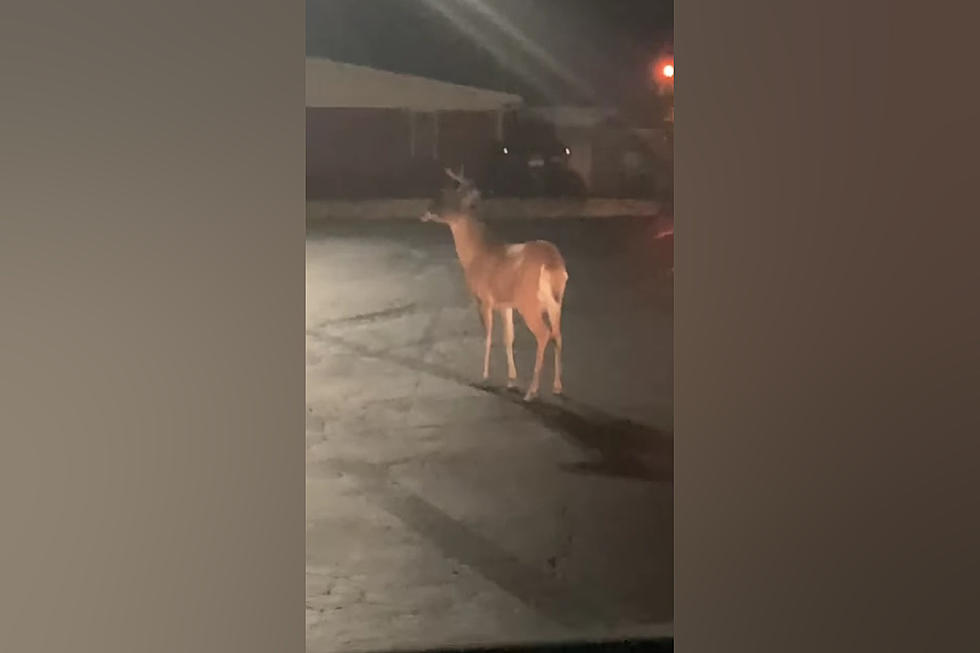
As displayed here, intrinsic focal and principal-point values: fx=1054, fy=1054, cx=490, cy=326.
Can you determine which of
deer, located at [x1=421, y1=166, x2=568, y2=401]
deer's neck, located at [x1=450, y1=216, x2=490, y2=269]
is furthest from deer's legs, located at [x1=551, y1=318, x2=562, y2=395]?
deer's neck, located at [x1=450, y1=216, x2=490, y2=269]

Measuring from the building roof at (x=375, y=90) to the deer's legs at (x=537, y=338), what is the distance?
284mm

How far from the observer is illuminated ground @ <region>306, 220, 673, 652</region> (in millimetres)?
1366

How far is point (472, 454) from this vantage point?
140 centimetres

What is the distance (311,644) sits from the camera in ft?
4.47

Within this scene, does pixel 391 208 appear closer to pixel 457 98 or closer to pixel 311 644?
pixel 457 98

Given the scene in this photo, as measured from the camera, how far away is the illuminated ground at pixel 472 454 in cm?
137
